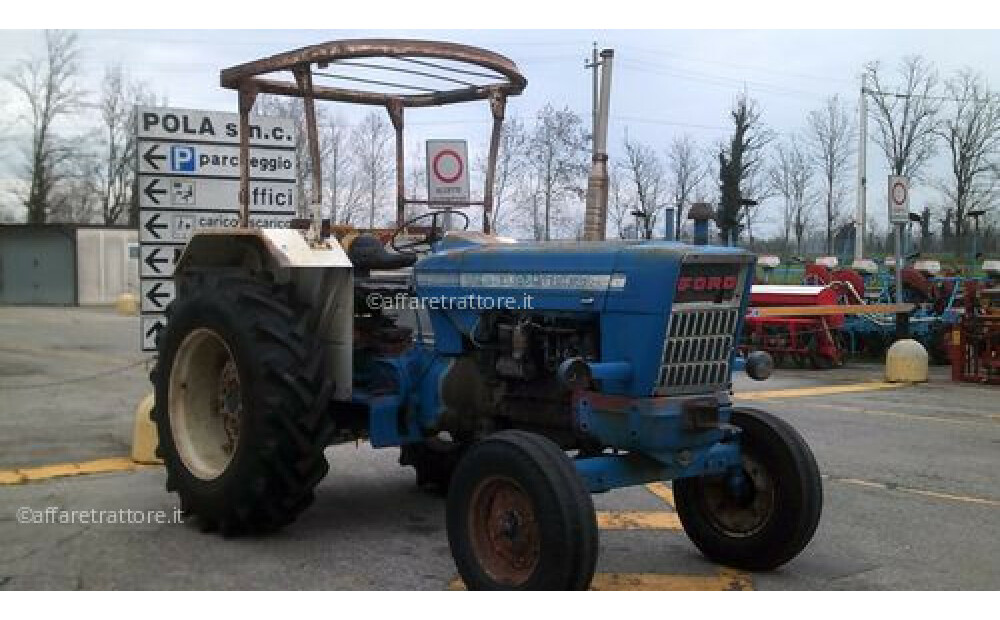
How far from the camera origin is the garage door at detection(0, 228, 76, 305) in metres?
34.8

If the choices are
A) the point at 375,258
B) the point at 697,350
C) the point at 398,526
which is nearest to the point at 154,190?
the point at 375,258

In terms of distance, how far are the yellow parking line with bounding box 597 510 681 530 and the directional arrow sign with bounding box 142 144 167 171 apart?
15.8 feet

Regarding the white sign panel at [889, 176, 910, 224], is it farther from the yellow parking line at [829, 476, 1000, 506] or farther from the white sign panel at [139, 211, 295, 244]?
the white sign panel at [139, 211, 295, 244]

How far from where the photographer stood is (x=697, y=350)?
4609mm

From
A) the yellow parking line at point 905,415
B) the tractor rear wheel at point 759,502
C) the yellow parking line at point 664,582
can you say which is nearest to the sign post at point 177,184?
the yellow parking line at point 664,582

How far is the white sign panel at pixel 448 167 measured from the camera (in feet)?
36.7

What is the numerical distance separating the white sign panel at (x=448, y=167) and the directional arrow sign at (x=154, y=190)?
3516 millimetres

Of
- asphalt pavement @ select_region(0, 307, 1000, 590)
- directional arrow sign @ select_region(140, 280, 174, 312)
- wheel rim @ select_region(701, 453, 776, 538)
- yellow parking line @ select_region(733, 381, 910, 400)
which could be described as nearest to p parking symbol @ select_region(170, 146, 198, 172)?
directional arrow sign @ select_region(140, 280, 174, 312)

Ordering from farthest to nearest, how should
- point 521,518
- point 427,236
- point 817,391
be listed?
point 817,391 < point 427,236 < point 521,518

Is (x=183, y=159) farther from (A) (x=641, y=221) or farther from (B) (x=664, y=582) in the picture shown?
(B) (x=664, y=582)

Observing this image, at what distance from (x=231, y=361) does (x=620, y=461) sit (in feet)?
7.88

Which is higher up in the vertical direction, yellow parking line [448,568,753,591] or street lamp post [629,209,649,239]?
street lamp post [629,209,649,239]

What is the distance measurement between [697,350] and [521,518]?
1.20 m

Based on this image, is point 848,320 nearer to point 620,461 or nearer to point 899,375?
point 899,375
